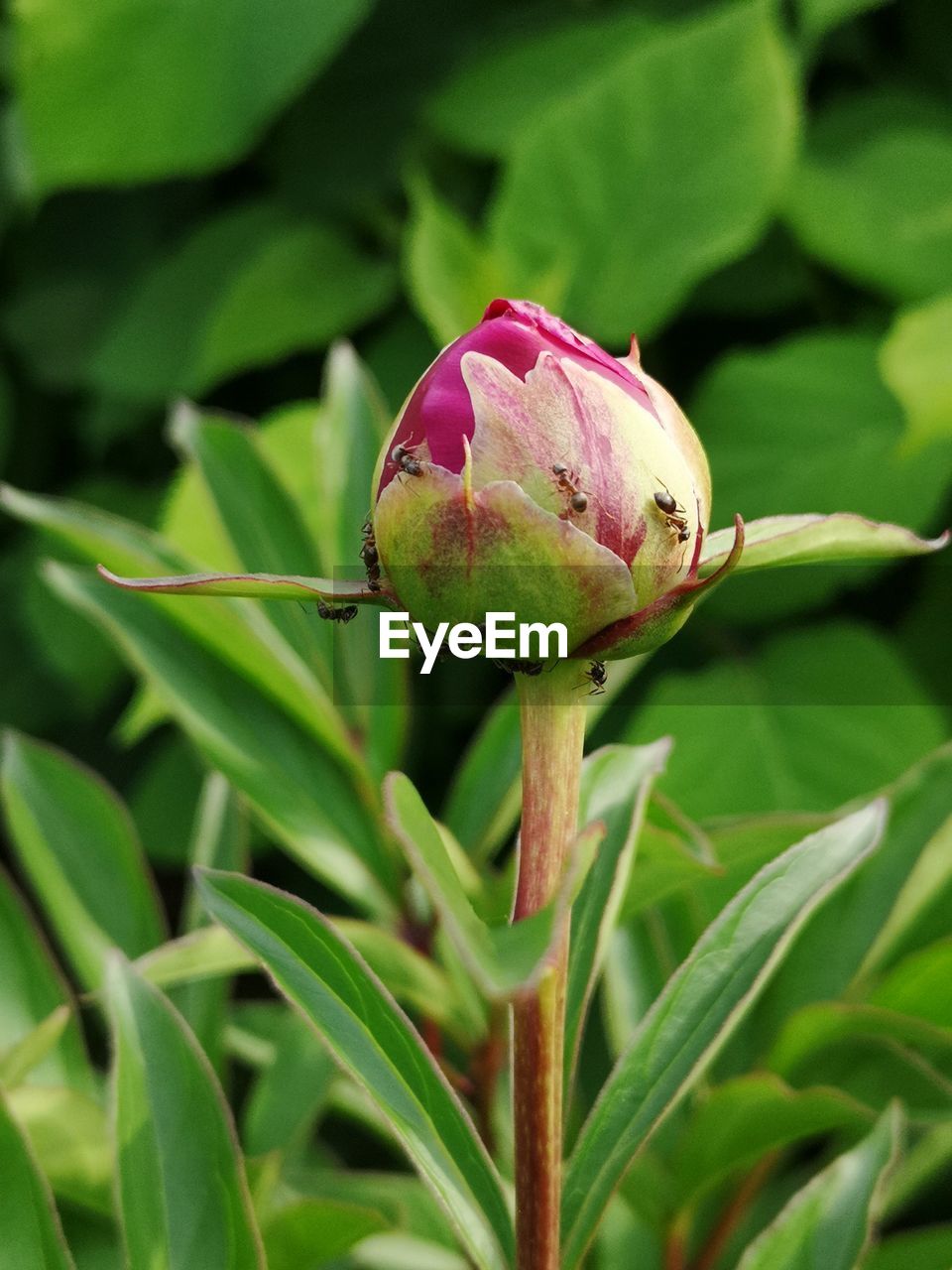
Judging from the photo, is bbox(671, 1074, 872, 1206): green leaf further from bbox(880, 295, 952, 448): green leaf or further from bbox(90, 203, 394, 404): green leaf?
bbox(90, 203, 394, 404): green leaf

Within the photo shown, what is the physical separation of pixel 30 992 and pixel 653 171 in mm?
518

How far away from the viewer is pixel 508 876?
481 millimetres

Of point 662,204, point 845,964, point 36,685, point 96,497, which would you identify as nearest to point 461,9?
point 662,204

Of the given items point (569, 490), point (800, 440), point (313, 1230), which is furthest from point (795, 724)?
point (569, 490)

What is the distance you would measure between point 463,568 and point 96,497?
29.5 inches

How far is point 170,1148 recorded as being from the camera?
0.35 metres

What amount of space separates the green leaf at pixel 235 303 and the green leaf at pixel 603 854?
51 cm

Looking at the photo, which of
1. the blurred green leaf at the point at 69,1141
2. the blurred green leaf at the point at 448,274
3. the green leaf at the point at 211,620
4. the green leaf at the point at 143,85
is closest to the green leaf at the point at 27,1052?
the blurred green leaf at the point at 69,1141

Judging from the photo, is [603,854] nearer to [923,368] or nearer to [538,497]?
[538,497]

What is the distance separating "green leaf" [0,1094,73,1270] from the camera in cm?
35

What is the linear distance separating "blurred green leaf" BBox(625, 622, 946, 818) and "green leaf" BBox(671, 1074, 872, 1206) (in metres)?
0.22

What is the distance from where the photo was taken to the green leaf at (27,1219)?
13.6 inches

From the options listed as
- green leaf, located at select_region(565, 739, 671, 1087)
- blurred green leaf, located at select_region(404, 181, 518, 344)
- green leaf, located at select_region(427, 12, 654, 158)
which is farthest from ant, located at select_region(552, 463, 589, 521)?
green leaf, located at select_region(427, 12, 654, 158)

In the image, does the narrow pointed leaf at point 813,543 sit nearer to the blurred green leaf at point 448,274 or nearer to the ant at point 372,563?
the ant at point 372,563
